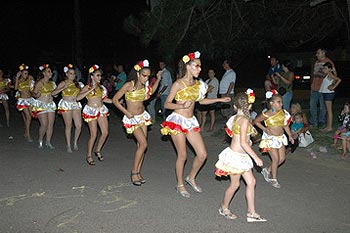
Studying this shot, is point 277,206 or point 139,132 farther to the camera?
point 139,132

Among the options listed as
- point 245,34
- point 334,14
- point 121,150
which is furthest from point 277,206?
point 334,14

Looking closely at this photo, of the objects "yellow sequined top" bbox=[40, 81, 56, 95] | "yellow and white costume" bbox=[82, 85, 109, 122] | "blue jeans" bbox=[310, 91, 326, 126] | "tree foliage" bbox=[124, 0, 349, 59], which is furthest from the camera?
"blue jeans" bbox=[310, 91, 326, 126]

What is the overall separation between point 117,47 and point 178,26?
27754 mm

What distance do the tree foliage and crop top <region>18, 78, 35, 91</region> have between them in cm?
296

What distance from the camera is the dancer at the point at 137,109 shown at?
7156mm

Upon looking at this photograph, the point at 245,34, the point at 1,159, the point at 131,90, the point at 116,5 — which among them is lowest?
the point at 1,159

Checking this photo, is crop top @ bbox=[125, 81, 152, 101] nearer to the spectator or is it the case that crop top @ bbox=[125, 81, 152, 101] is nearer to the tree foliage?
the tree foliage

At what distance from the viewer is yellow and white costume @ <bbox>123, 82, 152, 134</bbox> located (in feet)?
23.6

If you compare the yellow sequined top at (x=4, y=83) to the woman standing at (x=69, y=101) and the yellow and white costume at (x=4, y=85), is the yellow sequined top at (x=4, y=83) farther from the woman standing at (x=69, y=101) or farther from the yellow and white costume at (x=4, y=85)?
the woman standing at (x=69, y=101)

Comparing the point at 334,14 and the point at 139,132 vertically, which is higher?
the point at 334,14

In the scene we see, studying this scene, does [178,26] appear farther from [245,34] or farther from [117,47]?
[117,47]

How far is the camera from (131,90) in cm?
723

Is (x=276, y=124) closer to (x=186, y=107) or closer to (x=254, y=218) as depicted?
(x=186, y=107)

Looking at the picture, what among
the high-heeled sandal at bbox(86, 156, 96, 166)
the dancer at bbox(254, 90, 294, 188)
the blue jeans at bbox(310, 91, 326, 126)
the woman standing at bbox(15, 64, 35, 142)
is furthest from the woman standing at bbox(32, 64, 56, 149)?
the blue jeans at bbox(310, 91, 326, 126)
